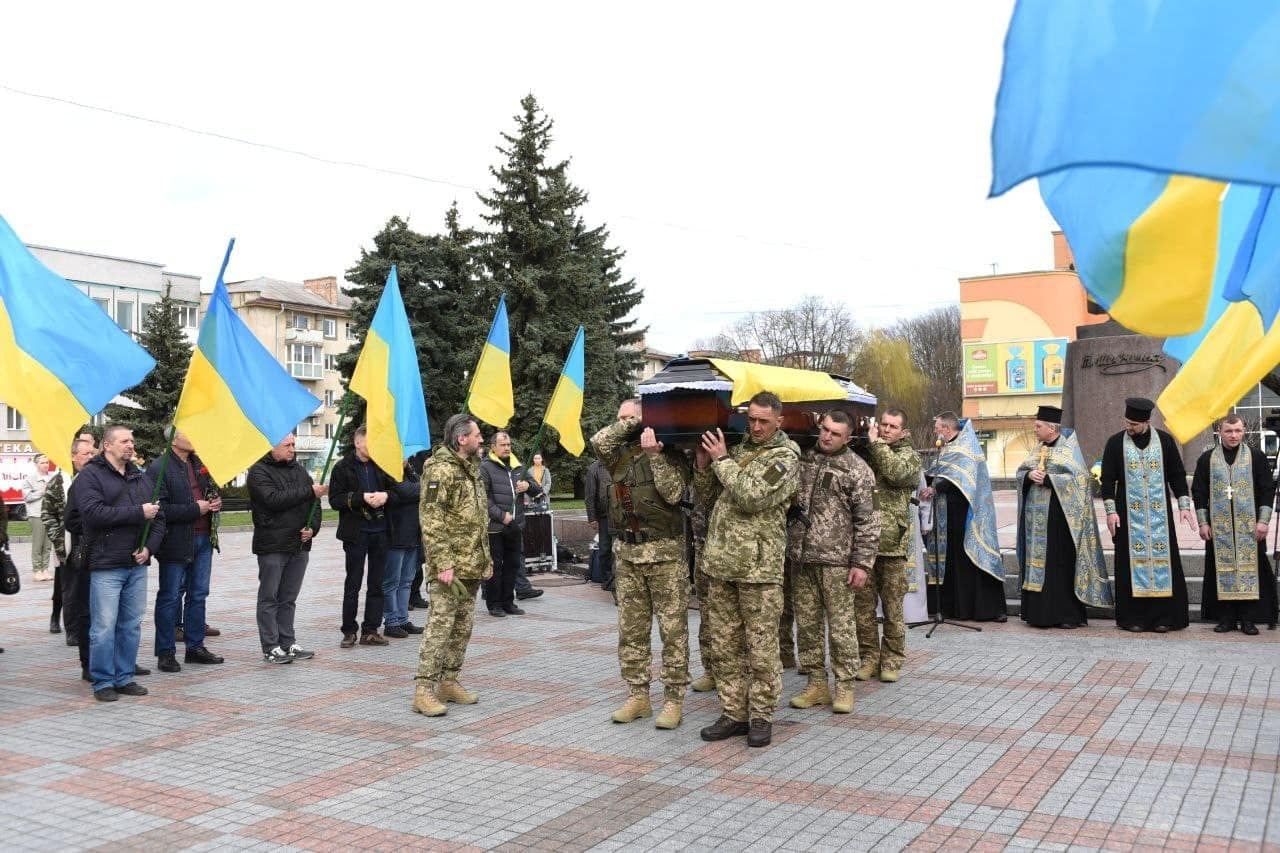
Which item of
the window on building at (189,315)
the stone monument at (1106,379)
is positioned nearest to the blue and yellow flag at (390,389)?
the stone monument at (1106,379)

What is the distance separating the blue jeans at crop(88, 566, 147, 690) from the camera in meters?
7.96

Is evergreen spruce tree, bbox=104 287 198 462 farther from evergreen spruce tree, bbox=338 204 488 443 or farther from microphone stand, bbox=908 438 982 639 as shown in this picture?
microphone stand, bbox=908 438 982 639

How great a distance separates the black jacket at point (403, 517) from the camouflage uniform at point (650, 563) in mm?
3849

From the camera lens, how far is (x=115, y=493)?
26.4 feet

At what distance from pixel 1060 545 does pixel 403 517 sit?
6348mm

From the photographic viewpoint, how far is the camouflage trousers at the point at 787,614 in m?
7.75

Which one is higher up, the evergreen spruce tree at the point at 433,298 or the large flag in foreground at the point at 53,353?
the evergreen spruce tree at the point at 433,298

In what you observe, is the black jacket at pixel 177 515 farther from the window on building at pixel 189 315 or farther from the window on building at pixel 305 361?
the window on building at pixel 305 361

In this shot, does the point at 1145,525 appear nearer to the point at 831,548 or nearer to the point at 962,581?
the point at 962,581

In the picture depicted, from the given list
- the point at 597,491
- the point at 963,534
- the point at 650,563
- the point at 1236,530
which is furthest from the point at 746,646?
the point at 597,491

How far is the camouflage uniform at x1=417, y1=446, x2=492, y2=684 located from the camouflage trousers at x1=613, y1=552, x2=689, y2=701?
1.08 m

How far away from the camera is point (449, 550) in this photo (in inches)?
295

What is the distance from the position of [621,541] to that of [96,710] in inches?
150

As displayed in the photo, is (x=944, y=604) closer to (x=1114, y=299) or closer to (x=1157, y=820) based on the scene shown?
(x=1157, y=820)
